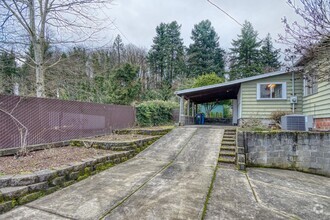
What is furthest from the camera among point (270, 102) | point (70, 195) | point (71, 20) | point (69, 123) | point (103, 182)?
point (270, 102)

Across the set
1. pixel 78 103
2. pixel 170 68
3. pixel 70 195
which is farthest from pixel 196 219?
pixel 170 68

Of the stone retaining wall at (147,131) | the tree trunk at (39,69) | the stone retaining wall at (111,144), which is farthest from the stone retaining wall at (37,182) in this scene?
the tree trunk at (39,69)

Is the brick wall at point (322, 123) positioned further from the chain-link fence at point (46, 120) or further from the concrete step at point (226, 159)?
the chain-link fence at point (46, 120)

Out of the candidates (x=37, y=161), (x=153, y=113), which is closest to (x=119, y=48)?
(x=153, y=113)

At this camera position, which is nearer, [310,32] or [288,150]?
[310,32]

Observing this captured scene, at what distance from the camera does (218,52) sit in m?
30.2

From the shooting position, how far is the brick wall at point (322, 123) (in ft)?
21.0

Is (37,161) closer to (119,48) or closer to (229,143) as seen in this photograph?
(229,143)

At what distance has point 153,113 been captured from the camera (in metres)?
11.7

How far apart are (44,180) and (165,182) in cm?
212

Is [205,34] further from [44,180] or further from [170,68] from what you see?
[44,180]

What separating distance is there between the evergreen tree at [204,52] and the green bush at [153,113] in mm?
15854

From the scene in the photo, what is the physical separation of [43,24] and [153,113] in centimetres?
672

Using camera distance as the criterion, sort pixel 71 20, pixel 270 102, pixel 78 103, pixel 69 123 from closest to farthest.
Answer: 1. pixel 69 123
2. pixel 78 103
3. pixel 71 20
4. pixel 270 102
